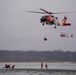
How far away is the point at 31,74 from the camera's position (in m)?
14.8

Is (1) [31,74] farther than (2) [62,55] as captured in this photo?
No

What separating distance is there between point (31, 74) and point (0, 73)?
967 millimetres

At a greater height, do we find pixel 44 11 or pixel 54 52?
pixel 44 11

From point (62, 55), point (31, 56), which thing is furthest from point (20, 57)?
point (62, 55)

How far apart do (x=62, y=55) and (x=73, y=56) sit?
386 mm

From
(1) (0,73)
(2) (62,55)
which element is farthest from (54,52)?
(1) (0,73)

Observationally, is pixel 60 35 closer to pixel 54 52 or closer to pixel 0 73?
pixel 54 52

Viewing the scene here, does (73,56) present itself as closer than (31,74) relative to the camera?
No

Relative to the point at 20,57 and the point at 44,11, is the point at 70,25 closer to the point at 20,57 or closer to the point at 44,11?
the point at 44,11

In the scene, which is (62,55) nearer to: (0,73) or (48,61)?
(48,61)

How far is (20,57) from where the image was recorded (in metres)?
16.3

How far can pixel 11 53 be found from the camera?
15.7m

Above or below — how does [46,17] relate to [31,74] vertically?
above

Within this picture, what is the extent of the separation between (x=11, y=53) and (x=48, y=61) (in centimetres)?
132
